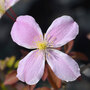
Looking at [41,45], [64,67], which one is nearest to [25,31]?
[41,45]

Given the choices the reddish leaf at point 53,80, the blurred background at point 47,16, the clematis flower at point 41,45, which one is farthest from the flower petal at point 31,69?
the blurred background at point 47,16

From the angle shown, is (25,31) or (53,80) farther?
(53,80)

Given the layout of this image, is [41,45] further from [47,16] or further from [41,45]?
[47,16]

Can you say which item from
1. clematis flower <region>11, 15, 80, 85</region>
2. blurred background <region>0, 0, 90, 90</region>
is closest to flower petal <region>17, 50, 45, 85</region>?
clematis flower <region>11, 15, 80, 85</region>

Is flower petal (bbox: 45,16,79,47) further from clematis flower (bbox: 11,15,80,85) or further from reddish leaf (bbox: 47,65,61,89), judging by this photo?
reddish leaf (bbox: 47,65,61,89)

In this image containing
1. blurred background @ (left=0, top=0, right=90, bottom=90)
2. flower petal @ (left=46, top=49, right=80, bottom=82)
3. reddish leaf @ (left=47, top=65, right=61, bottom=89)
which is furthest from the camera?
blurred background @ (left=0, top=0, right=90, bottom=90)

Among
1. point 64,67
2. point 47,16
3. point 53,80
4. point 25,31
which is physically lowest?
point 47,16
